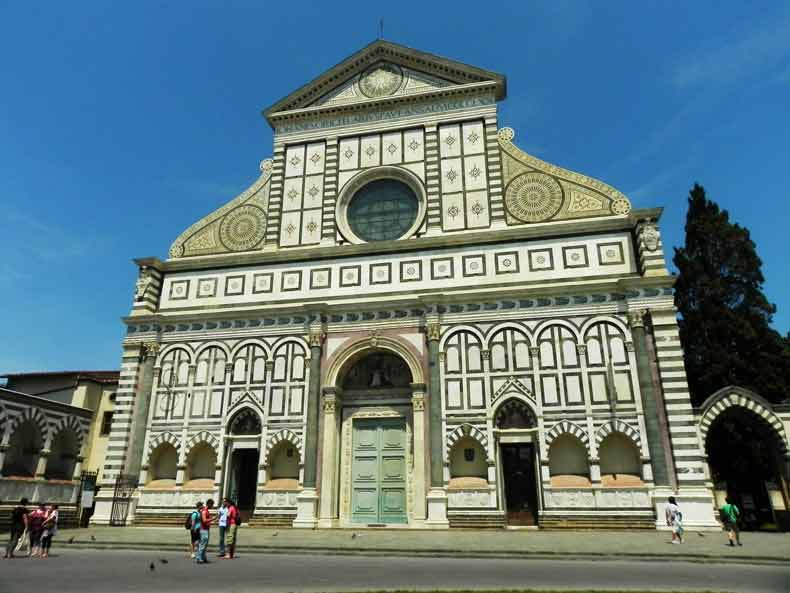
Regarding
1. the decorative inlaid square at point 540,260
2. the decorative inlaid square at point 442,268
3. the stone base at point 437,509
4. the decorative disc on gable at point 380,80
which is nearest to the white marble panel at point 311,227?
the decorative inlaid square at point 442,268

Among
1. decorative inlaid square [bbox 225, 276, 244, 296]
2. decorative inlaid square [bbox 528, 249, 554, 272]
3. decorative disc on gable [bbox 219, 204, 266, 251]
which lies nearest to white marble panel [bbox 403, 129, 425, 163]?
decorative inlaid square [bbox 528, 249, 554, 272]

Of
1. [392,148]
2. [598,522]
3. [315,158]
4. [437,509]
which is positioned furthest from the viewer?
[315,158]

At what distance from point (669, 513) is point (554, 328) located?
716 centimetres

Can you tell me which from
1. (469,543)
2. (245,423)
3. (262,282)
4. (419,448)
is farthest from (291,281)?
(469,543)

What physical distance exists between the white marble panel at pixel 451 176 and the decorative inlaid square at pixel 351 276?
483cm

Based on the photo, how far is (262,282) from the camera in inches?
928

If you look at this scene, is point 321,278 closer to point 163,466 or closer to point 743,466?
point 163,466

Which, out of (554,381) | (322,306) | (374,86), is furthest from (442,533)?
(374,86)

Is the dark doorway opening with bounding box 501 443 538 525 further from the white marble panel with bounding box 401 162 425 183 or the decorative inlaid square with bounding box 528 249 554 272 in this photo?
the white marble panel with bounding box 401 162 425 183

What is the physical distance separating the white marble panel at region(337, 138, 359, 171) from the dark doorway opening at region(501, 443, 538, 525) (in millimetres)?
13280

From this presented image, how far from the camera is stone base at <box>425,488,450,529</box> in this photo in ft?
61.7

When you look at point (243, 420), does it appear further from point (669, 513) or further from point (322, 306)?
point (669, 513)

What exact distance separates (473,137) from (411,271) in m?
6.48

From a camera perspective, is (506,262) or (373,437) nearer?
(373,437)
